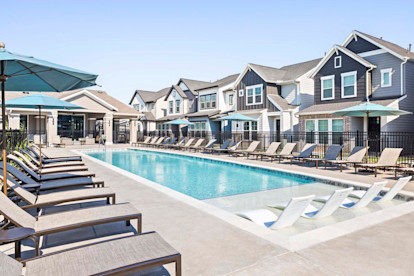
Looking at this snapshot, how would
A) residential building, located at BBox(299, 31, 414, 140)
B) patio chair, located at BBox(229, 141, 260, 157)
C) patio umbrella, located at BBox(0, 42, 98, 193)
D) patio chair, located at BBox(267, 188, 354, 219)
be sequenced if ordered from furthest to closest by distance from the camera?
residential building, located at BBox(299, 31, 414, 140) → patio chair, located at BBox(229, 141, 260, 157) → patio chair, located at BBox(267, 188, 354, 219) → patio umbrella, located at BBox(0, 42, 98, 193)

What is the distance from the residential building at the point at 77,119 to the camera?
86.7 ft

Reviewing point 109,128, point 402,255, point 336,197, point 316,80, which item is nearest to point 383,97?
point 316,80

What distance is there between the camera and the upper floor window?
1232 inches

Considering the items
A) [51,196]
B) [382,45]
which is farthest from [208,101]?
[51,196]

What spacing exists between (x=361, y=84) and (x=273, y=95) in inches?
281

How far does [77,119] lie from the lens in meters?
32.0

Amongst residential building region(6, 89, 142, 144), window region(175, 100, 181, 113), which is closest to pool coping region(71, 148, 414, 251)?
residential building region(6, 89, 142, 144)

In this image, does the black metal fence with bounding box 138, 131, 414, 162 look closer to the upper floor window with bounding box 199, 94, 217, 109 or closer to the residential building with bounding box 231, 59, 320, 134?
the residential building with bounding box 231, 59, 320, 134

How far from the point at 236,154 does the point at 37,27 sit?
13.3 meters

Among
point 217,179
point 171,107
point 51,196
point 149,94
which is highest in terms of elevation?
point 149,94

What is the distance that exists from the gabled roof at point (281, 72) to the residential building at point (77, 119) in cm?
1341

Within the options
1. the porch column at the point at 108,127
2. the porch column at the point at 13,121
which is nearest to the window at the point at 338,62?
the porch column at the point at 108,127

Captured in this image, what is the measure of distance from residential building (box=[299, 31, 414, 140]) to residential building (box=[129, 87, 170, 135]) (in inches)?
872

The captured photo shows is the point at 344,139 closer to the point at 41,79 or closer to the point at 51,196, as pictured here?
the point at 41,79
